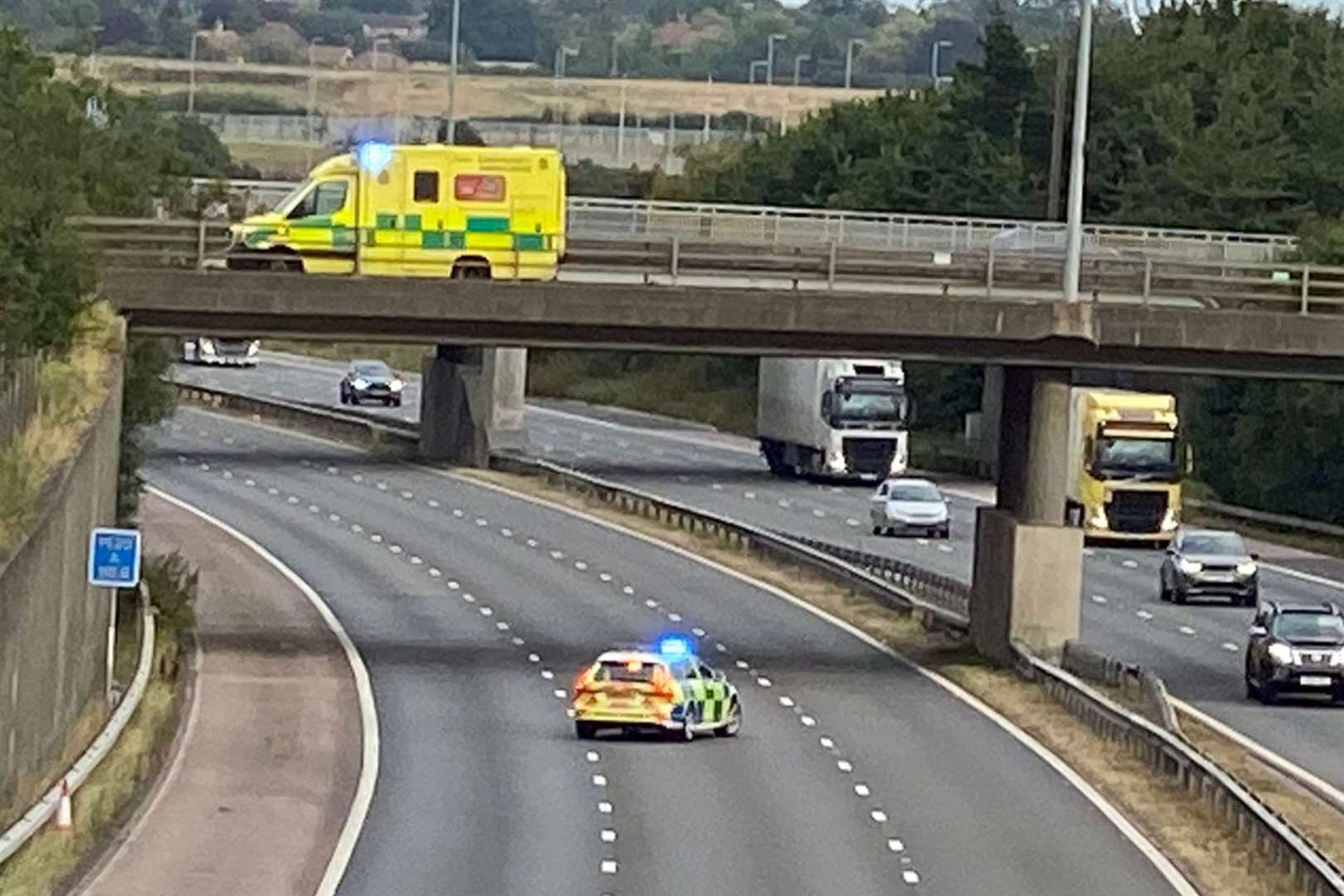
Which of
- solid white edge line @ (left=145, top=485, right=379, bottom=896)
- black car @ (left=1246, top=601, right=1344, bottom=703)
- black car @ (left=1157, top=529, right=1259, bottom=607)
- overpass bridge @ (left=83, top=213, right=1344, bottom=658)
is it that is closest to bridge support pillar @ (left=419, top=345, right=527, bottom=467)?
solid white edge line @ (left=145, top=485, right=379, bottom=896)

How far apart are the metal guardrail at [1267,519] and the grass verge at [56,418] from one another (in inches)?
1656

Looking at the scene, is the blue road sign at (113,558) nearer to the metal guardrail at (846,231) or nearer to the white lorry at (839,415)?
the metal guardrail at (846,231)

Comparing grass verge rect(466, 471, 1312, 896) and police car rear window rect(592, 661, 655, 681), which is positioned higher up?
police car rear window rect(592, 661, 655, 681)

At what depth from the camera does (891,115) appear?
152 m

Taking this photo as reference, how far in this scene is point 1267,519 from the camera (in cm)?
9000

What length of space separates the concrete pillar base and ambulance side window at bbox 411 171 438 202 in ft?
56.9

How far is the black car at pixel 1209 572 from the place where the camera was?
2739 inches

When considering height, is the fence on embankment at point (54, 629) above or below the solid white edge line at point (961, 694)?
above

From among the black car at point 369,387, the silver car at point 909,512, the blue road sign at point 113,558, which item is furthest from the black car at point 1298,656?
the black car at point 369,387

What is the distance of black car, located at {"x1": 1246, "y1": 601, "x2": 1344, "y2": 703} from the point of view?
175ft

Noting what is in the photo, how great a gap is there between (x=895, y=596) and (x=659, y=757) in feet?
61.8

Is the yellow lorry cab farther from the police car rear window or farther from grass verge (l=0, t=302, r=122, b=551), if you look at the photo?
the police car rear window

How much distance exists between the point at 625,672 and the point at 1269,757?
27.3ft

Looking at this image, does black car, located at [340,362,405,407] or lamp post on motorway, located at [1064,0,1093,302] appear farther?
black car, located at [340,362,405,407]
